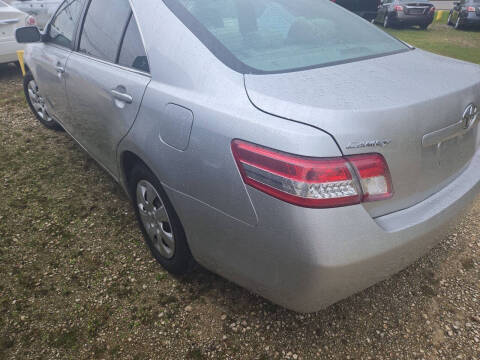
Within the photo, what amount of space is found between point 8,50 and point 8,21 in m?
0.46

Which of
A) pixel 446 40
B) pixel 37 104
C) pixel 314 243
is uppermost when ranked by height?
pixel 314 243

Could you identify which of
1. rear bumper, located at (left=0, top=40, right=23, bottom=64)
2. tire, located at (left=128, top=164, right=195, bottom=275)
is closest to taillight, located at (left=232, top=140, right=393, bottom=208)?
tire, located at (left=128, top=164, right=195, bottom=275)

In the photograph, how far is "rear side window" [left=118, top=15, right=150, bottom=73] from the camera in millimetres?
1976

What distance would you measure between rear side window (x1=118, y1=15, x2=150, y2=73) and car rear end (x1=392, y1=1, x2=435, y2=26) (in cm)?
1351

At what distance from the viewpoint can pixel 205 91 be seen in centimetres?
160

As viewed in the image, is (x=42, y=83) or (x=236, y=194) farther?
(x=42, y=83)

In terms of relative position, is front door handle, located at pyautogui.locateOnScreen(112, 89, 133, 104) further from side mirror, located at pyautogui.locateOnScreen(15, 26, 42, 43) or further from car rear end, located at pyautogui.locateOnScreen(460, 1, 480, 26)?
car rear end, located at pyautogui.locateOnScreen(460, 1, 480, 26)

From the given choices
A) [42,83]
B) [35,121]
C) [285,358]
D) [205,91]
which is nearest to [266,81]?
[205,91]

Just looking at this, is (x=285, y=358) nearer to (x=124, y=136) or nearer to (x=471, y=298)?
(x=471, y=298)

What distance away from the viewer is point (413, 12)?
512 inches

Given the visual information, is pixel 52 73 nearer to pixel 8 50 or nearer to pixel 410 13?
pixel 8 50

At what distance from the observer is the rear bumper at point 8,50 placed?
612 centimetres

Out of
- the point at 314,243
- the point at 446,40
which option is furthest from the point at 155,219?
the point at 446,40

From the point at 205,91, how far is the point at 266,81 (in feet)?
0.89
